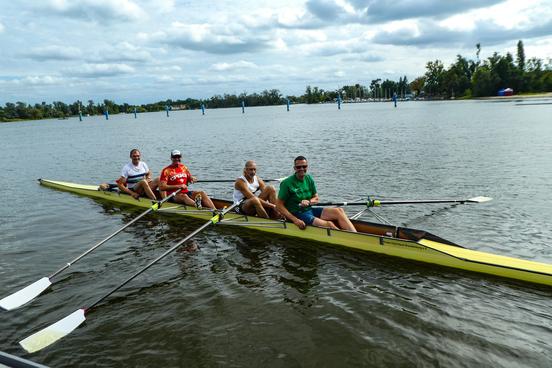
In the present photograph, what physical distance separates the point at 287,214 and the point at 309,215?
592mm

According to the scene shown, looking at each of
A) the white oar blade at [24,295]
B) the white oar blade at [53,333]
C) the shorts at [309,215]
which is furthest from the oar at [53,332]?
the shorts at [309,215]

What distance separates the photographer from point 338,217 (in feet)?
34.0

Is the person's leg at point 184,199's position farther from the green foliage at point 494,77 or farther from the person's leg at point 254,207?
the green foliage at point 494,77

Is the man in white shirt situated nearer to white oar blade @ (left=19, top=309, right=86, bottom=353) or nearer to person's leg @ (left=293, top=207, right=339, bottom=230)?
person's leg @ (left=293, top=207, right=339, bottom=230)

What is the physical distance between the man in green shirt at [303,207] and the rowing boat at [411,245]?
279mm

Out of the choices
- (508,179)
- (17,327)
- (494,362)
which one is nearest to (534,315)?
(494,362)

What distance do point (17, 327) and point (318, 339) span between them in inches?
223

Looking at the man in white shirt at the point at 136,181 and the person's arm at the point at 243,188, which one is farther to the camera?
the man in white shirt at the point at 136,181

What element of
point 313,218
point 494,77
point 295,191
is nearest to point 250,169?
point 295,191

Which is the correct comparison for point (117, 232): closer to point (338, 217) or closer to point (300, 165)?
point (300, 165)

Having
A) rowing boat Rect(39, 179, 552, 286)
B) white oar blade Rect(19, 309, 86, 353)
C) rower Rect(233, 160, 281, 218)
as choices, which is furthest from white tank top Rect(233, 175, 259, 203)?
white oar blade Rect(19, 309, 86, 353)

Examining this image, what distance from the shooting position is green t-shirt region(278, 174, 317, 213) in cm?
1024

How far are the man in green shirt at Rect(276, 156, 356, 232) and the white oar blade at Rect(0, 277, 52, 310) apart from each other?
228 inches

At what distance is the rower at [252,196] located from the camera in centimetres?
1146
